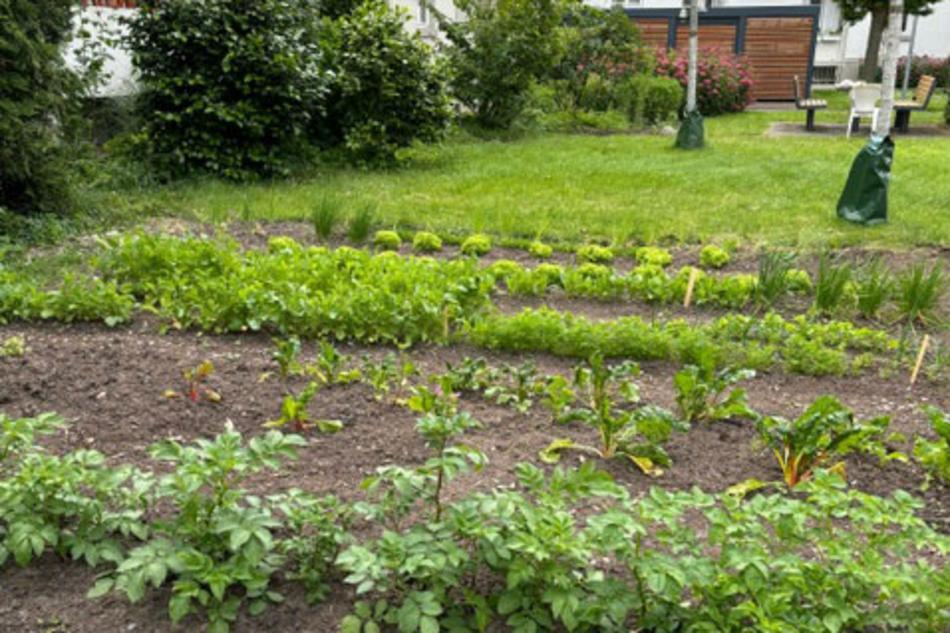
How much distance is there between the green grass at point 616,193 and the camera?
25.5 ft

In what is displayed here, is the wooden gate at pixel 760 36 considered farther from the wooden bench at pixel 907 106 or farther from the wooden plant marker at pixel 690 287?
the wooden plant marker at pixel 690 287

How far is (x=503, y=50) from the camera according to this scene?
14.4m

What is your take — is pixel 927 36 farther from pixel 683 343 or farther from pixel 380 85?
pixel 683 343

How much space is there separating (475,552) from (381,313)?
7.49 feet

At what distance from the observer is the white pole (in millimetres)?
8298

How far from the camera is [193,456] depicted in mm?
2578

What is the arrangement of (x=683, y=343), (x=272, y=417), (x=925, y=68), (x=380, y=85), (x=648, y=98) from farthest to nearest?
(x=925, y=68) < (x=648, y=98) < (x=380, y=85) < (x=683, y=343) < (x=272, y=417)

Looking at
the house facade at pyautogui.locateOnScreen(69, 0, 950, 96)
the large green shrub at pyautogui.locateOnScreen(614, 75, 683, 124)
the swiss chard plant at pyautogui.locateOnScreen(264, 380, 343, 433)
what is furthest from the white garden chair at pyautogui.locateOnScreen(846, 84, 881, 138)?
the swiss chard plant at pyautogui.locateOnScreen(264, 380, 343, 433)

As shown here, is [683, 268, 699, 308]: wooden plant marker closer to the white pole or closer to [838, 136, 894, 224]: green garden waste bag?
[838, 136, 894, 224]: green garden waste bag

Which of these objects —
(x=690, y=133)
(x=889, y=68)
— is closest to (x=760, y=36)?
(x=690, y=133)

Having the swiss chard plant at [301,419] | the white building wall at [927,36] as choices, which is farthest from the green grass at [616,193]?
the white building wall at [927,36]

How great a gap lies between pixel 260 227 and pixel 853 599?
5.85 m

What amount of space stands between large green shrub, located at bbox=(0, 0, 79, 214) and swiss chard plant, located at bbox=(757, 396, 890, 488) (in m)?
5.60

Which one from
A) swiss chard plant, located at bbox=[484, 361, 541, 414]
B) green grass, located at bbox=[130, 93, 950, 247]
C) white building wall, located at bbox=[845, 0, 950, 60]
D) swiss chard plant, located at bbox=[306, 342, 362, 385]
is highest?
white building wall, located at bbox=[845, 0, 950, 60]
